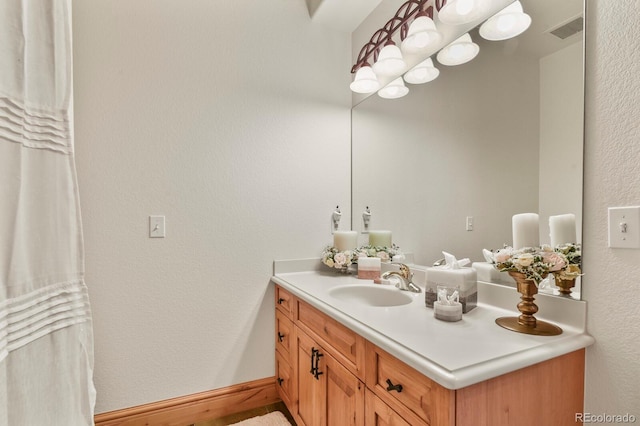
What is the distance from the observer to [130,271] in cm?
164

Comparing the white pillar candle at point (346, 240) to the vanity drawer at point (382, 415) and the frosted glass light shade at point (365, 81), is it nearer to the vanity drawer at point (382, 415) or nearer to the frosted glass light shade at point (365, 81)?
the frosted glass light shade at point (365, 81)

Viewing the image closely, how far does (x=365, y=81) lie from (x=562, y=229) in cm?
128

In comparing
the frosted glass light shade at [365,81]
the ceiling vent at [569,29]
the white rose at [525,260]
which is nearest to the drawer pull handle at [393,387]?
the white rose at [525,260]

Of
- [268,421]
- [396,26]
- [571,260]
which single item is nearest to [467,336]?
[571,260]

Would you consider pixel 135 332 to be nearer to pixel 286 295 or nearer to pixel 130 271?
pixel 130 271

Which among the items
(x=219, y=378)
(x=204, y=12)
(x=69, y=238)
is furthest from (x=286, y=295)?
(x=204, y=12)

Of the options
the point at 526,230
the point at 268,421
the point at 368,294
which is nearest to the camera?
the point at 526,230

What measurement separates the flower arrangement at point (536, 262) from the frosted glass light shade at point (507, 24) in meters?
0.83

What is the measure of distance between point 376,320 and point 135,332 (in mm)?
1288

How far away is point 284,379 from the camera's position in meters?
1.83

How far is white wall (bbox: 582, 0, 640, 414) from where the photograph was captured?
0.87 m

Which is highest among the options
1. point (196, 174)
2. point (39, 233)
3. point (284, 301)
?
point (196, 174)

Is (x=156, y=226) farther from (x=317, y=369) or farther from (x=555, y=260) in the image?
(x=555, y=260)

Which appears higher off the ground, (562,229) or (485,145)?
(485,145)
